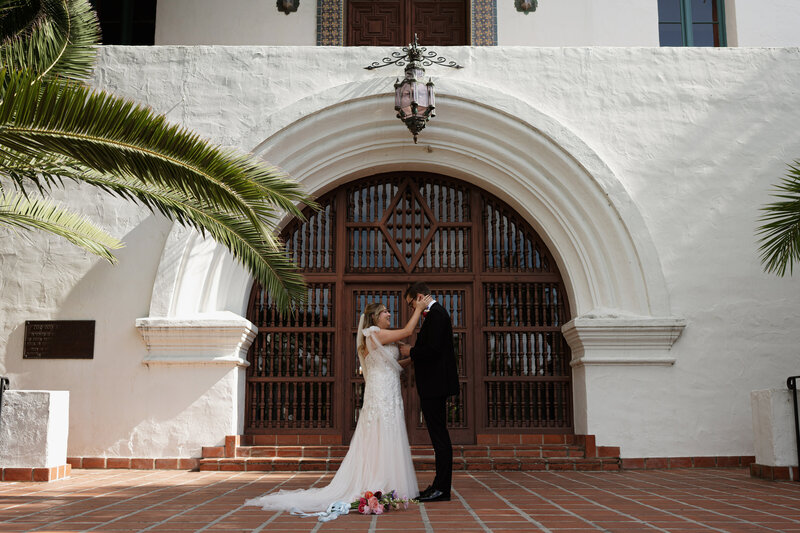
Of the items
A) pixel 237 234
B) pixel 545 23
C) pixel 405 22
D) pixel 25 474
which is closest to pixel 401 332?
pixel 237 234

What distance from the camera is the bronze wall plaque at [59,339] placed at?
7.96 metres

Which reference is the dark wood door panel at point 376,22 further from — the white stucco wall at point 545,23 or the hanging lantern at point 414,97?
the hanging lantern at point 414,97

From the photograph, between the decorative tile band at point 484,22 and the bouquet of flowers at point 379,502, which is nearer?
the bouquet of flowers at point 379,502

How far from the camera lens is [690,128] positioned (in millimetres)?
8367

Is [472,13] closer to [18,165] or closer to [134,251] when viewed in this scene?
[134,251]

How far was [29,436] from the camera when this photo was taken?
6512 millimetres

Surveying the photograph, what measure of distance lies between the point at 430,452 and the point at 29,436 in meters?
3.70

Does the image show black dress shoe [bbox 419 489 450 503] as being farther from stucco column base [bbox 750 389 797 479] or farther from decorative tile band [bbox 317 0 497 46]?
decorative tile band [bbox 317 0 497 46]

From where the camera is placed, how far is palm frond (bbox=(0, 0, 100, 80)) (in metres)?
7.04

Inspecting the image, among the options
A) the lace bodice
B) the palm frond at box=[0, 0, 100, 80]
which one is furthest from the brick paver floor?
the palm frond at box=[0, 0, 100, 80]

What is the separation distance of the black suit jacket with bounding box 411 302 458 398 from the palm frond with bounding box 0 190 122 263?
376 cm

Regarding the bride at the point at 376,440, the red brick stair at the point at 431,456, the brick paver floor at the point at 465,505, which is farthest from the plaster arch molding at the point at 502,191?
the bride at the point at 376,440

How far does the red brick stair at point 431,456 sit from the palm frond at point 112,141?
3107mm

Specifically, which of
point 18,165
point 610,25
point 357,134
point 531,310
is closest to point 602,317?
point 531,310
